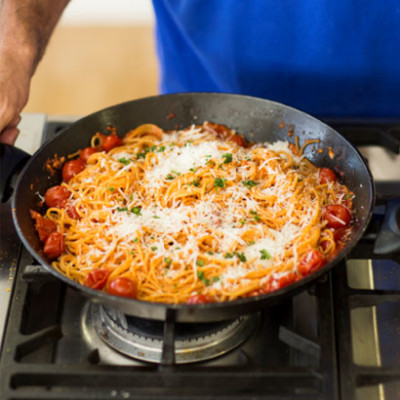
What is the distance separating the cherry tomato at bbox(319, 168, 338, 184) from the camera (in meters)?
2.01

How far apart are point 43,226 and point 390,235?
1.08 m

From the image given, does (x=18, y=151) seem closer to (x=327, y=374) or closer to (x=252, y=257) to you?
(x=252, y=257)

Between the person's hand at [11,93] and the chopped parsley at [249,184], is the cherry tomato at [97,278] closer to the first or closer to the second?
the chopped parsley at [249,184]

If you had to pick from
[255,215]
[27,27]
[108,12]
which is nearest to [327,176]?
[255,215]

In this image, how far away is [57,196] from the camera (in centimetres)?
197

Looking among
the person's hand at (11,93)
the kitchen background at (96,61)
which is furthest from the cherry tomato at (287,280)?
the kitchen background at (96,61)

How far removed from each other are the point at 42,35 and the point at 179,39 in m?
0.67

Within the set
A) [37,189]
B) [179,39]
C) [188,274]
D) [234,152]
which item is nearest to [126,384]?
[188,274]

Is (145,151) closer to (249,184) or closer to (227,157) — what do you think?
(227,157)

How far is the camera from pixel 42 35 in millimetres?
2375

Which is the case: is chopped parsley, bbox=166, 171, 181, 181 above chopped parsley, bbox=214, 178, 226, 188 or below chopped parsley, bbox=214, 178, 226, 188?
above

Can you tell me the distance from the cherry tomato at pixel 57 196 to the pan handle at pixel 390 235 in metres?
1.05

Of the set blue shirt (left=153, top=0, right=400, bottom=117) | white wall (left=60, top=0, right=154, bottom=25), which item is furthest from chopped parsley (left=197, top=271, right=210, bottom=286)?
white wall (left=60, top=0, right=154, bottom=25)

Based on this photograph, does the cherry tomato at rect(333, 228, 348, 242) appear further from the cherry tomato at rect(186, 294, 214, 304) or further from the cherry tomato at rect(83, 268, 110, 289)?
the cherry tomato at rect(83, 268, 110, 289)
